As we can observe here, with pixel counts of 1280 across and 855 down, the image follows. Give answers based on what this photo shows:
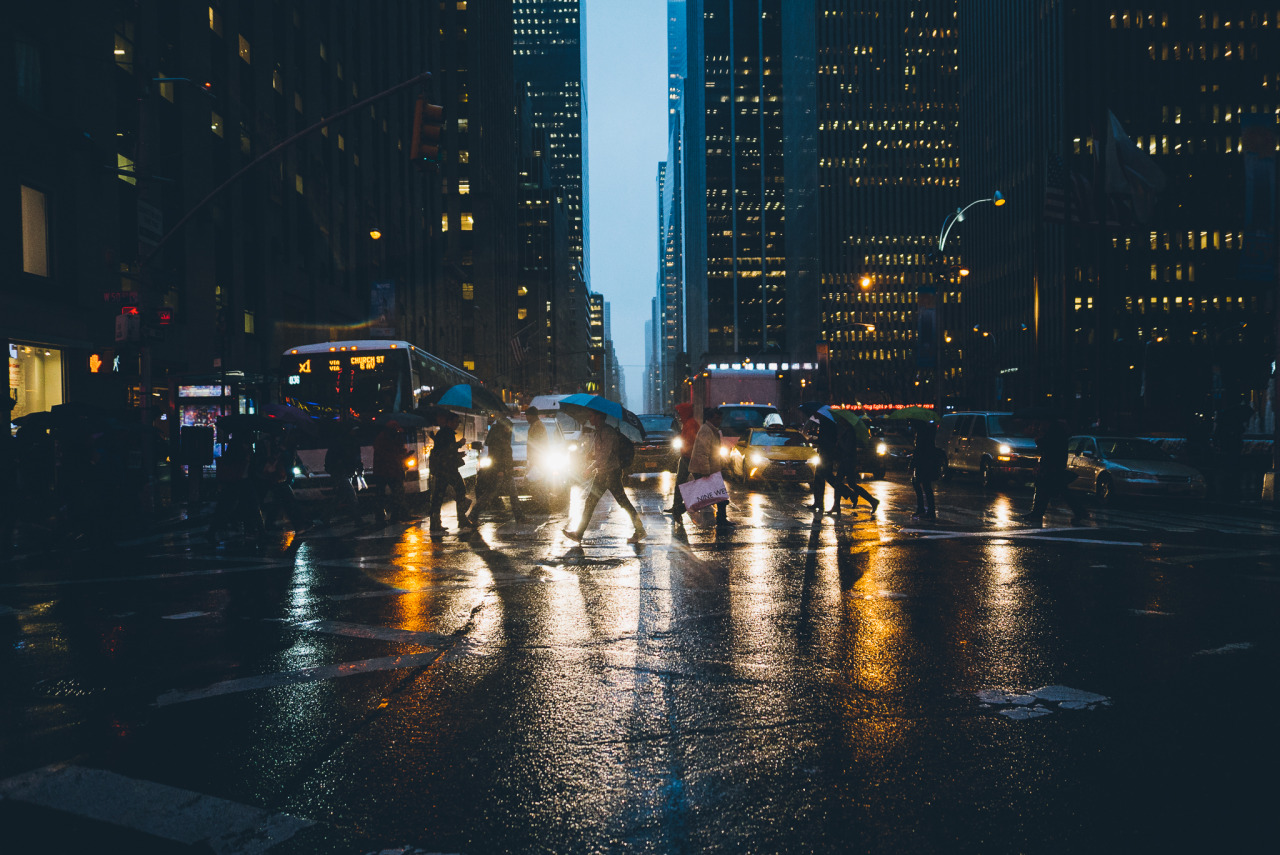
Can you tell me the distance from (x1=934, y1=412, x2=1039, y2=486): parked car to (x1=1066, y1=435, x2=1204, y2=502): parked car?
1034 mm

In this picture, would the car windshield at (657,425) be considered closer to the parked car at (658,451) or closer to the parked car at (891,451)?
the parked car at (658,451)

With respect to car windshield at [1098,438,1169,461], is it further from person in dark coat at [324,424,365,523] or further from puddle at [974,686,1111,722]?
puddle at [974,686,1111,722]

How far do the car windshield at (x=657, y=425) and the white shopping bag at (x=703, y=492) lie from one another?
52.6 feet

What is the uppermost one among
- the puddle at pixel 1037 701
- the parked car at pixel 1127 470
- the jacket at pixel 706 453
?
the jacket at pixel 706 453

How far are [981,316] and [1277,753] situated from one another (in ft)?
431

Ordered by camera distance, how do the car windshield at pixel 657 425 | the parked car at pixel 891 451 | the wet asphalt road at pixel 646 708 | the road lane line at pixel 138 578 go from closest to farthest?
1. the wet asphalt road at pixel 646 708
2. the road lane line at pixel 138 578
3. the parked car at pixel 891 451
4. the car windshield at pixel 657 425

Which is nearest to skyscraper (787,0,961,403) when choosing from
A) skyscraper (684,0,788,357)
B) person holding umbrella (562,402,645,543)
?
skyscraper (684,0,788,357)

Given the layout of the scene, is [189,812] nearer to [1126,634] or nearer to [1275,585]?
[1126,634]

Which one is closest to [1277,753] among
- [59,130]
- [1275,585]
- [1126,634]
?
[1126,634]

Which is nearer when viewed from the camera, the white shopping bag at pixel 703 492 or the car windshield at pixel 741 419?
the white shopping bag at pixel 703 492

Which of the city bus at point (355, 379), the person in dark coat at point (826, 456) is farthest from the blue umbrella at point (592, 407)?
the city bus at point (355, 379)

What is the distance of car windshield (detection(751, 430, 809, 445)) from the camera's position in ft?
72.5

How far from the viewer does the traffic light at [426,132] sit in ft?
46.5

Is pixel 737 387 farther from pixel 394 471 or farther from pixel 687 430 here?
pixel 394 471
